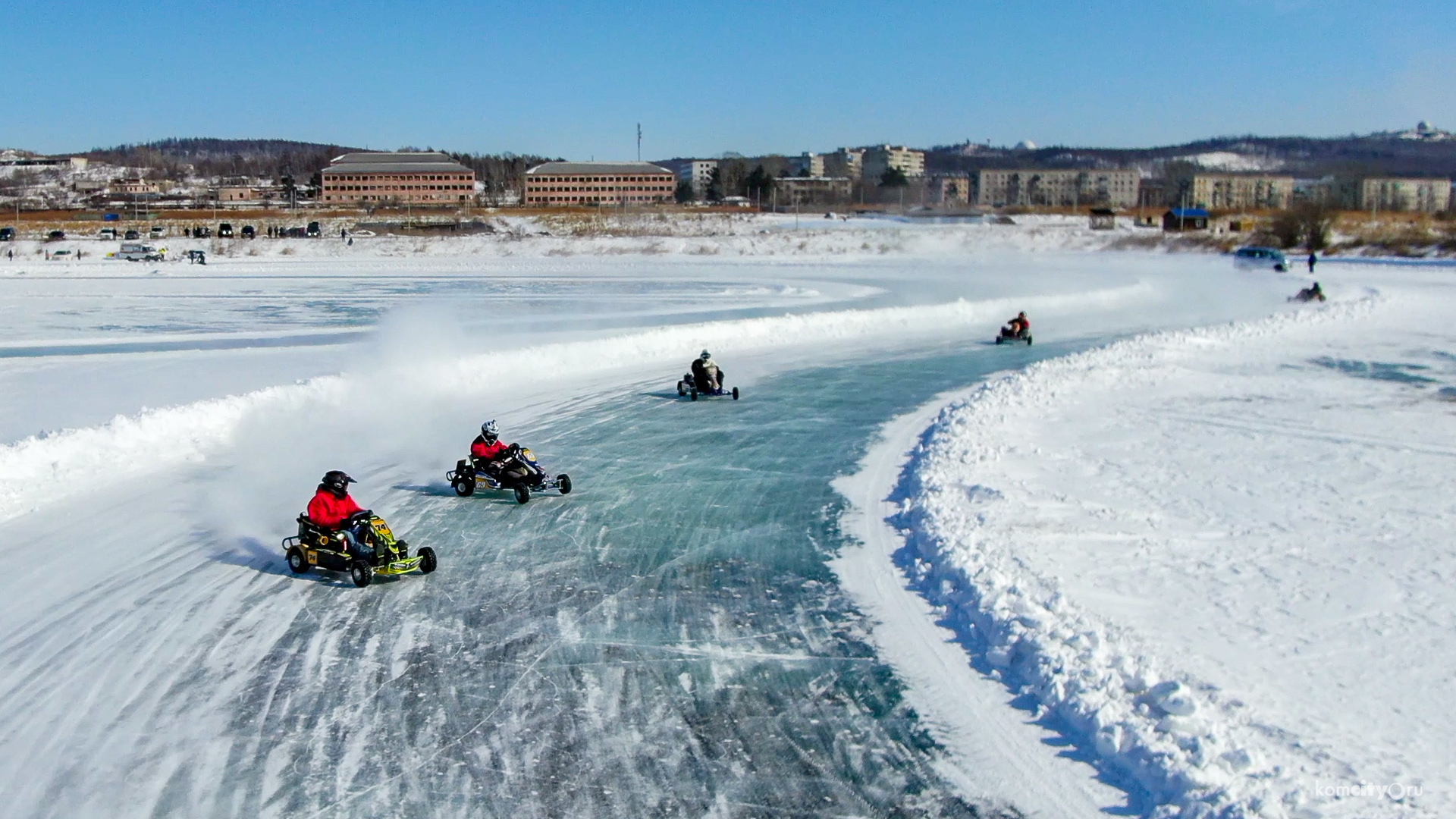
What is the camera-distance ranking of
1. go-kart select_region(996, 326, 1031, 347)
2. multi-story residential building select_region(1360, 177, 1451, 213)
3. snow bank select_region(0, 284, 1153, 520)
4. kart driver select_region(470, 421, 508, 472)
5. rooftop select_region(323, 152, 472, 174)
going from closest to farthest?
1. kart driver select_region(470, 421, 508, 472)
2. snow bank select_region(0, 284, 1153, 520)
3. go-kart select_region(996, 326, 1031, 347)
4. multi-story residential building select_region(1360, 177, 1451, 213)
5. rooftop select_region(323, 152, 472, 174)

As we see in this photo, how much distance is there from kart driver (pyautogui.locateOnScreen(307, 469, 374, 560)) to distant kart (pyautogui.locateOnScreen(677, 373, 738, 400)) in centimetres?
965

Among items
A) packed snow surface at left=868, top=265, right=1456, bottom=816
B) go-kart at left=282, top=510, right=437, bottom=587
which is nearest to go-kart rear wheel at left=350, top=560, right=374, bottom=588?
go-kart at left=282, top=510, right=437, bottom=587

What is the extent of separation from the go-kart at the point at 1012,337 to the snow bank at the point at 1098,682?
16929mm

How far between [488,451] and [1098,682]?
744 cm

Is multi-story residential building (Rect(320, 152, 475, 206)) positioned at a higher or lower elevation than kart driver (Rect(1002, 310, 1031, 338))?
higher

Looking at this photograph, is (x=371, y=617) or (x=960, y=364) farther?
(x=960, y=364)

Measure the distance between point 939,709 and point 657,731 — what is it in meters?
1.82

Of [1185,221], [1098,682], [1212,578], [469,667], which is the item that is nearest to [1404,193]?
[1185,221]

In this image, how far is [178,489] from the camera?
490 inches

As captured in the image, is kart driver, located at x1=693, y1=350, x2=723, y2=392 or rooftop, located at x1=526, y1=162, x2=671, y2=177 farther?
rooftop, located at x1=526, y1=162, x2=671, y2=177

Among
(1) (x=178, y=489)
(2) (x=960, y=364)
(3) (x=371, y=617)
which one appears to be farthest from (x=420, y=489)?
(2) (x=960, y=364)

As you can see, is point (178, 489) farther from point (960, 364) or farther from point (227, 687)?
point (960, 364)

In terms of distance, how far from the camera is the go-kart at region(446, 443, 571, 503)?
12117mm

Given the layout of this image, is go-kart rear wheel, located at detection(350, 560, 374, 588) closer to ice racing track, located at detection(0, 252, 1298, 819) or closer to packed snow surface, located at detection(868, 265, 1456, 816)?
ice racing track, located at detection(0, 252, 1298, 819)
